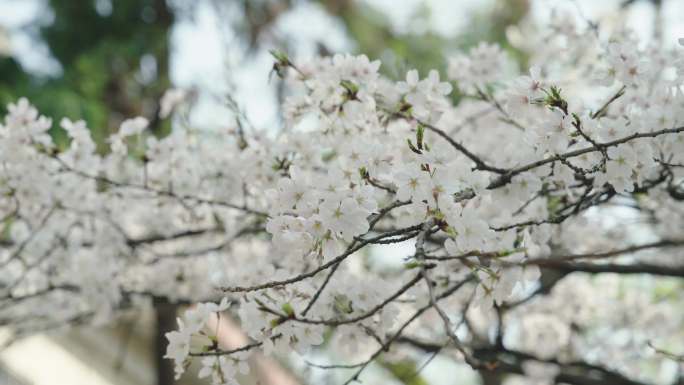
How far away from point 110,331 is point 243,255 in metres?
2.40

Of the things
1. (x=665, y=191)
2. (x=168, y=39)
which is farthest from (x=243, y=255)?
(x=168, y=39)

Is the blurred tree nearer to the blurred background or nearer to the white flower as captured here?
the blurred background

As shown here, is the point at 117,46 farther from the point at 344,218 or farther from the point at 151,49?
the point at 344,218

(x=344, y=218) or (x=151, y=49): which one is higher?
(x=151, y=49)

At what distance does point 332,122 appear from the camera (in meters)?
2.46

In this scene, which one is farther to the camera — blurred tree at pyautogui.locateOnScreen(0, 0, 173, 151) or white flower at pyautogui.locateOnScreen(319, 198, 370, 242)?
blurred tree at pyautogui.locateOnScreen(0, 0, 173, 151)

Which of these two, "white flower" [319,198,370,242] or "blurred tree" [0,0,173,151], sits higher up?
"blurred tree" [0,0,173,151]

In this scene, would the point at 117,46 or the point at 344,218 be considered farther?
the point at 117,46

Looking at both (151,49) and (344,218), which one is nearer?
(344,218)

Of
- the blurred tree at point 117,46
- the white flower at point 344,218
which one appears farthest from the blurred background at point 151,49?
the white flower at point 344,218

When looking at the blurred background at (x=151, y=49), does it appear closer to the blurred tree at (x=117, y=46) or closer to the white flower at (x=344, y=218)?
the blurred tree at (x=117, y=46)

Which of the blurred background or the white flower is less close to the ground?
the blurred background

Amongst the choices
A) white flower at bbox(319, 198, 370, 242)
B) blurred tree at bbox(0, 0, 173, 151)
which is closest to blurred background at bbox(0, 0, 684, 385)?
blurred tree at bbox(0, 0, 173, 151)

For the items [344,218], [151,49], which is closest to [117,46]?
[151,49]
